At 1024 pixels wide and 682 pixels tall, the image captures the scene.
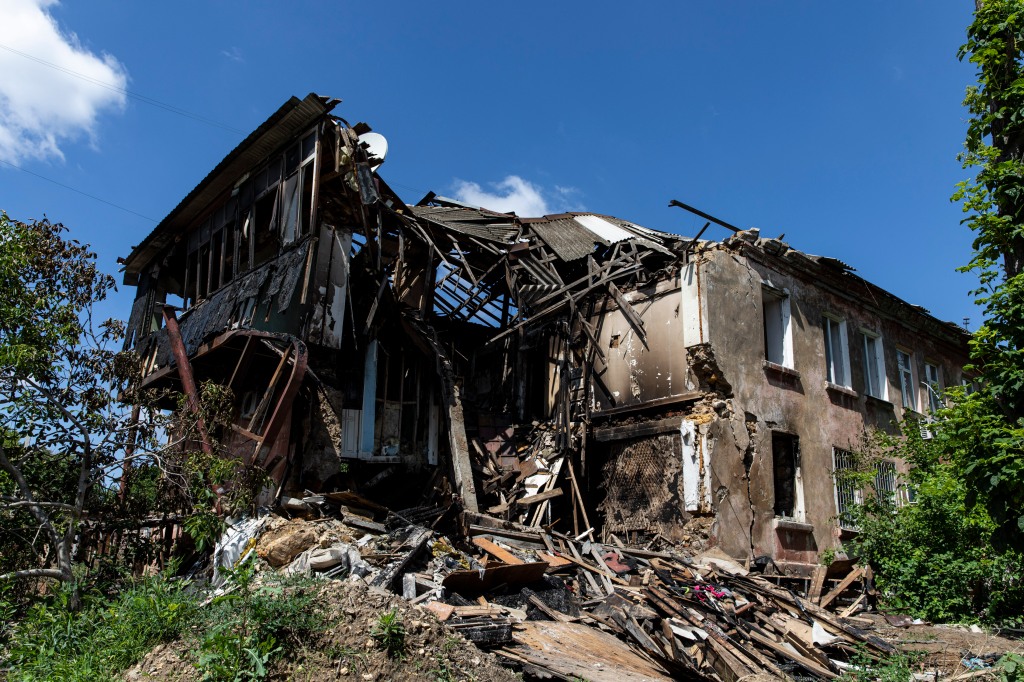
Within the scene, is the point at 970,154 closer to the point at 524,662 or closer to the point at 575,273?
the point at 524,662

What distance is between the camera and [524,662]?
22.7ft

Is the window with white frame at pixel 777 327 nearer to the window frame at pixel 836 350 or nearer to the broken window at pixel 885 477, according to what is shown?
the window frame at pixel 836 350

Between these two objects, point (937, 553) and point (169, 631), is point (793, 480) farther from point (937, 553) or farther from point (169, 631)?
point (169, 631)

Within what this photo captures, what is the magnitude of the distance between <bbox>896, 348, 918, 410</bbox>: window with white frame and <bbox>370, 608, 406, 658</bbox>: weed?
576 inches

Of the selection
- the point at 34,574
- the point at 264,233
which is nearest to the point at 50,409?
the point at 34,574

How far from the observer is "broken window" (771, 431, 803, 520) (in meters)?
13.7

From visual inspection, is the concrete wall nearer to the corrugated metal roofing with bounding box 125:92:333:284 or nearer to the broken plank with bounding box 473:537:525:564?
the broken plank with bounding box 473:537:525:564

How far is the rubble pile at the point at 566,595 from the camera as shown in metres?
7.69

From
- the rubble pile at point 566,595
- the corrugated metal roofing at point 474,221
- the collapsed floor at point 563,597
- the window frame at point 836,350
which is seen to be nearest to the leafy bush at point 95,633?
the collapsed floor at point 563,597

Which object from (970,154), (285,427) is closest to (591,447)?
(285,427)

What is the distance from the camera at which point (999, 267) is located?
7.61 metres

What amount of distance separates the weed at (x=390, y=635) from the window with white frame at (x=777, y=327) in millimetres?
10034

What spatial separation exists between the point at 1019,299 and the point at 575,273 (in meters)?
9.22

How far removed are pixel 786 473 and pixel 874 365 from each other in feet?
15.0
